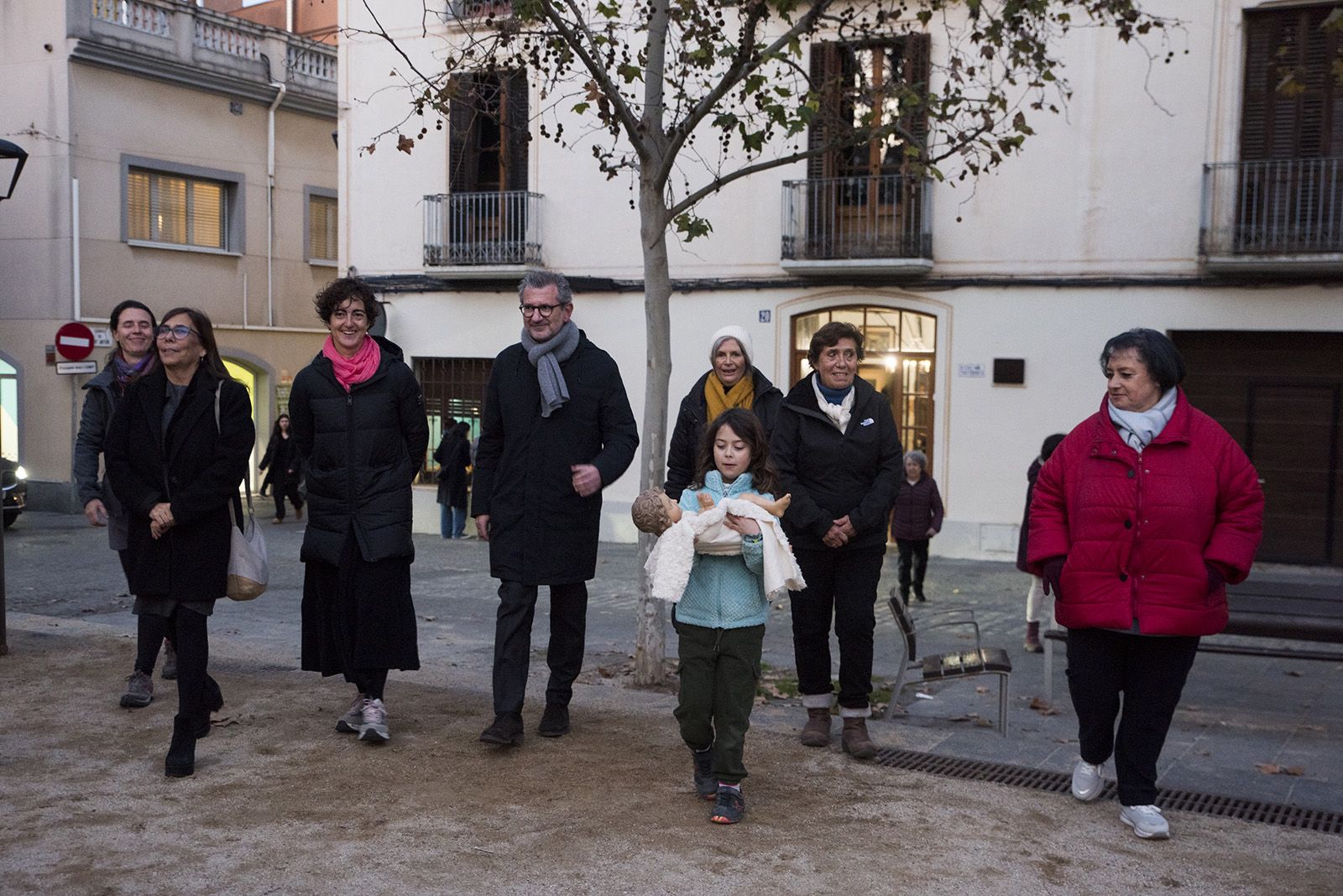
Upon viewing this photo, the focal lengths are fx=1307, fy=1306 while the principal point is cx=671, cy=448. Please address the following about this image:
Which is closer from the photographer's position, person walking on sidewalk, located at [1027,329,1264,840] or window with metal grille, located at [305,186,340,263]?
person walking on sidewalk, located at [1027,329,1264,840]

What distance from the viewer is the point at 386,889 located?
3.89 m

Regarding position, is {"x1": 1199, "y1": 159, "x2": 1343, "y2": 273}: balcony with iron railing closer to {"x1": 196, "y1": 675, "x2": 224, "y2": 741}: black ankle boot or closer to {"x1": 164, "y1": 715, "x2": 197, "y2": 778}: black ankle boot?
{"x1": 196, "y1": 675, "x2": 224, "y2": 741}: black ankle boot

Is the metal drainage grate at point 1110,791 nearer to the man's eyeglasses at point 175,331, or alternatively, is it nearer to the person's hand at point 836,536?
the person's hand at point 836,536

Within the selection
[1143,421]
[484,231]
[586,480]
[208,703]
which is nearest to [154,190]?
[484,231]

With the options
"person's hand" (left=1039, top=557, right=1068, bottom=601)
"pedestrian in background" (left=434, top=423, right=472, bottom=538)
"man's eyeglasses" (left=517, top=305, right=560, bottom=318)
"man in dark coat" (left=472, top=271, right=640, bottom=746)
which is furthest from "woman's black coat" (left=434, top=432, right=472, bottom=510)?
"person's hand" (left=1039, top=557, right=1068, bottom=601)

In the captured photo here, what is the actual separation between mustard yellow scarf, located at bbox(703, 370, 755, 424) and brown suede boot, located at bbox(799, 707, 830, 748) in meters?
1.46

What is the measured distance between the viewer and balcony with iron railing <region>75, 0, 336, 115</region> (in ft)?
68.7

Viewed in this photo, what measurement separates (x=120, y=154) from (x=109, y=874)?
19.8 m

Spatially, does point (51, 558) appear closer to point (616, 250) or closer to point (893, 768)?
point (616, 250)

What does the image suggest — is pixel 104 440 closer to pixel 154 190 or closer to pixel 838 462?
pixel 838 462

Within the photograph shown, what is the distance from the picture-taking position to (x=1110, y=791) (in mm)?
5129

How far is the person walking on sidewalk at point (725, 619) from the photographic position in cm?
463

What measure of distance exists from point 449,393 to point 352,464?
13.3m

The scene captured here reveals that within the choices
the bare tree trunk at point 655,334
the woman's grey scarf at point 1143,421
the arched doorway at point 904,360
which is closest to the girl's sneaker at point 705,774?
the woman's grey scarf at point 1143,421
